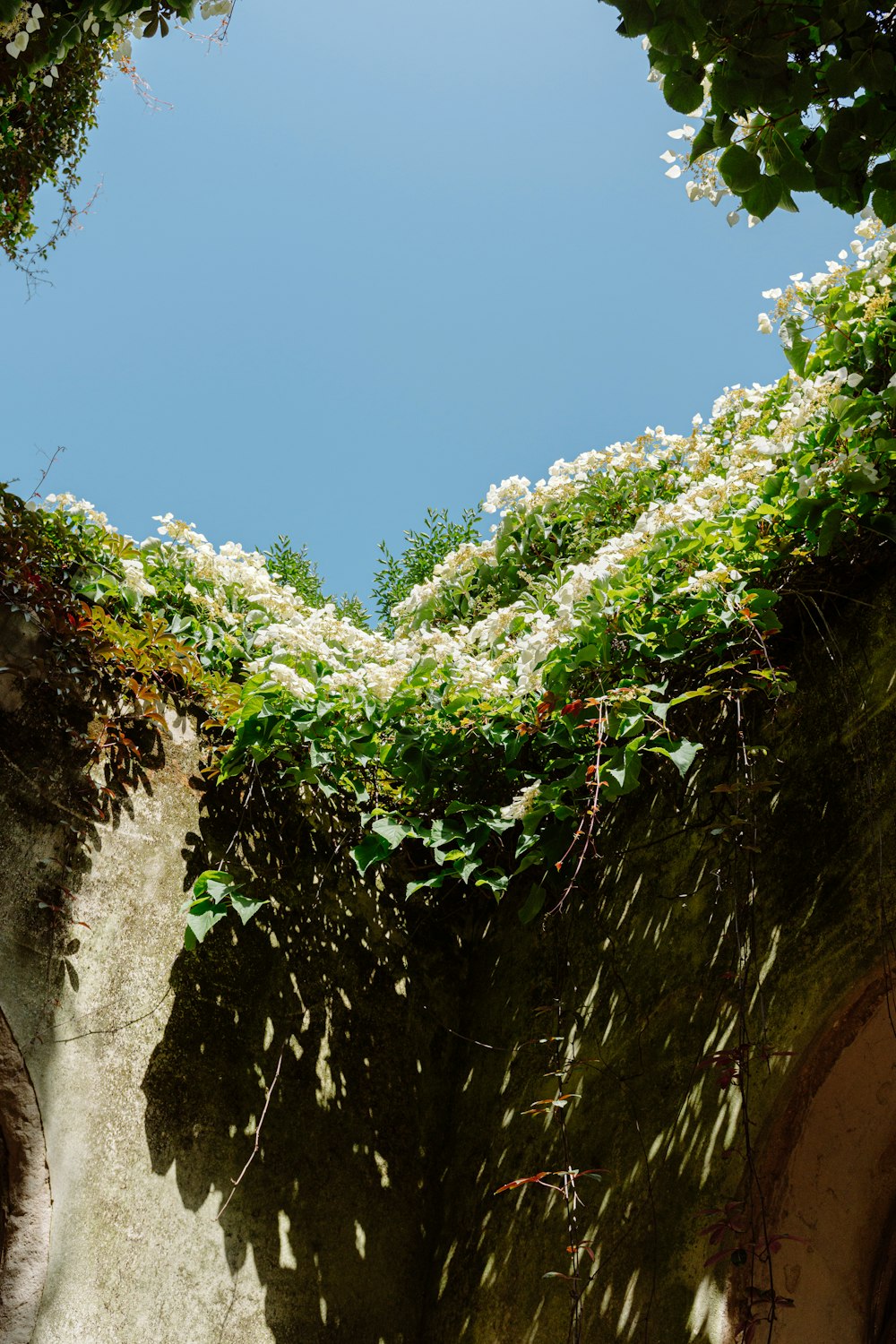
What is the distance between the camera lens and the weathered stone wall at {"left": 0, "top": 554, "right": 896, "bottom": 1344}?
2141mm

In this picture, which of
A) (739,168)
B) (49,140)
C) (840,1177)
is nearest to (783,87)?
(739,168)

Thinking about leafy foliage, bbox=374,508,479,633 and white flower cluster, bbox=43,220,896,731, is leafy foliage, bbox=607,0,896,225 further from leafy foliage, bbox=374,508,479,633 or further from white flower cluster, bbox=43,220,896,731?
leafy foliage, bbox=374,508,479,633

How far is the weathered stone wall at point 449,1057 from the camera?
7.02 ft

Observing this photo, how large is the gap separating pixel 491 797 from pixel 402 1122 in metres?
1.15

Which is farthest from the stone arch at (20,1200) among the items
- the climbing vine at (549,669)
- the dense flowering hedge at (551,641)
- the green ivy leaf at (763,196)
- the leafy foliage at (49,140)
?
the leafy foliage at (49,140)

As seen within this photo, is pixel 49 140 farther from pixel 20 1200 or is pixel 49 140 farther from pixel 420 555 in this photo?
pixel 20 1200

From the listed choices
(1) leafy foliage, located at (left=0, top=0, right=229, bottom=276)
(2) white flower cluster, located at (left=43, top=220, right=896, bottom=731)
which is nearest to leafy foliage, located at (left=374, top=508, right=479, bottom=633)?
(2) white flower cluster, located at (left=43, top=220, right=896, bottom=731)

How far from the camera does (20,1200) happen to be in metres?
2.29

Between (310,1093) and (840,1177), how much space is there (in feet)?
5.17

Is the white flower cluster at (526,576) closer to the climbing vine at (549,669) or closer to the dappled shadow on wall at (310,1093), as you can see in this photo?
the climbing vine at (549,669)

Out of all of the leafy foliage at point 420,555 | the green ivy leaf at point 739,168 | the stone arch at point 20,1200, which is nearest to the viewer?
the green ivy leaf at point 739,168

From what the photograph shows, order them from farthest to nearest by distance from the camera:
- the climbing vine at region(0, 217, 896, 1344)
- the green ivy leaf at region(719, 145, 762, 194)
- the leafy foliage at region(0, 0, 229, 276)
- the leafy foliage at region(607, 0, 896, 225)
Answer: the leafy foliage at region(0, 0, 229, 276), the climbing vine at region(0, 217, 896, 1344), the green ivy leaf at region(719, 145, 762, 194), the leafy foliage at region(607, 0, 896, 225)

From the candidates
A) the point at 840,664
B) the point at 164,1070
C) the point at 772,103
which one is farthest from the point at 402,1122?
the point at 772,103

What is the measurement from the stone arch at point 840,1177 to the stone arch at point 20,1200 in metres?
1.80
